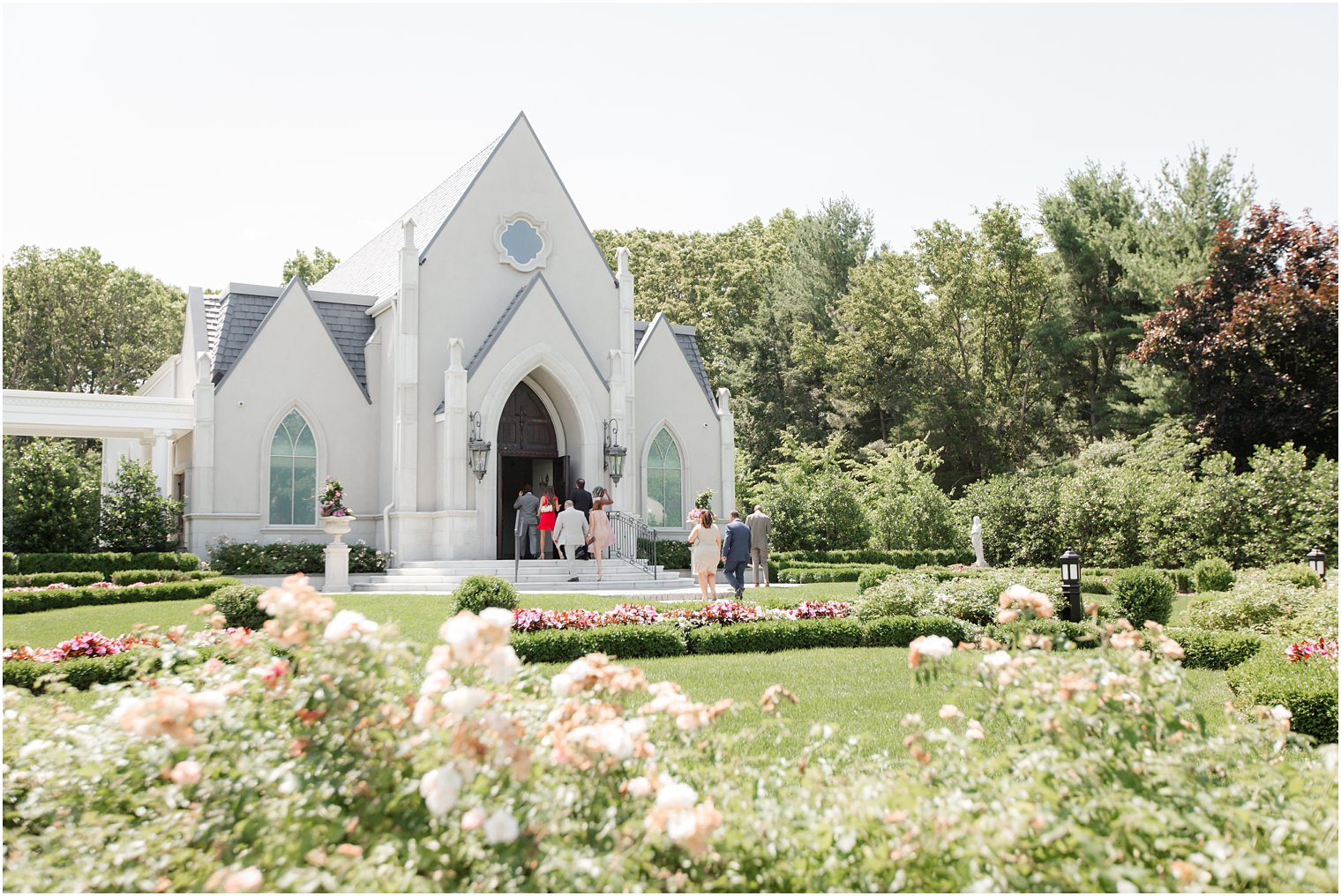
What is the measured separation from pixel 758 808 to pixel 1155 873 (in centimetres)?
141

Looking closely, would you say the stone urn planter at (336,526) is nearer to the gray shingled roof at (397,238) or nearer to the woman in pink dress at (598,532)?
the woman in pink dress at (598,532)

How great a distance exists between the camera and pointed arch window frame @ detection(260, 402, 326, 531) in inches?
927

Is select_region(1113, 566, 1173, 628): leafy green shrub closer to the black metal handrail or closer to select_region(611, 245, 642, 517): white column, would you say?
the black metal handrail

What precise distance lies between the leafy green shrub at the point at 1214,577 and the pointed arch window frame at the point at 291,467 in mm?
18702

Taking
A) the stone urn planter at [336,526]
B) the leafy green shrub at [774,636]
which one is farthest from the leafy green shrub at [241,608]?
the stone urn planter at [336,526]

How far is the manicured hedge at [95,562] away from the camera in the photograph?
18.2 meters

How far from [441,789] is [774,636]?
9.17m

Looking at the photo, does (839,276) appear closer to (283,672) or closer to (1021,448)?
(1021,448)

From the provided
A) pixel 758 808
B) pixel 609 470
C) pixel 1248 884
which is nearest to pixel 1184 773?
→ pixel 1248 884

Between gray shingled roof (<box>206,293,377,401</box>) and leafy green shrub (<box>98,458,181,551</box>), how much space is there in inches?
114

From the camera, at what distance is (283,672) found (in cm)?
415

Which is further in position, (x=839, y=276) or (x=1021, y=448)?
(x=839, y=276)

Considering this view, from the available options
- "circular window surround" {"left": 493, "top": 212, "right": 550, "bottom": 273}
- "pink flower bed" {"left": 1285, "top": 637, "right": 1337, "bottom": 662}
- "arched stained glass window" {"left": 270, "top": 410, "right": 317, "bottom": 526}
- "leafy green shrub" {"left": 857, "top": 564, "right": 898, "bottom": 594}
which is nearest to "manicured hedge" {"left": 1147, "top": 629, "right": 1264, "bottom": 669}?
"pink flower bed" {"left": 1285, "top": 637, "right": 1337, "bottom": 662}

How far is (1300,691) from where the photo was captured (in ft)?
24.3
